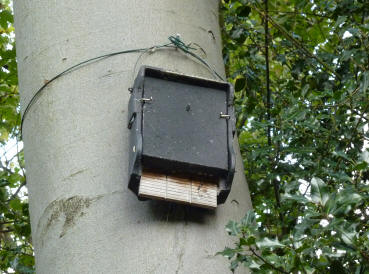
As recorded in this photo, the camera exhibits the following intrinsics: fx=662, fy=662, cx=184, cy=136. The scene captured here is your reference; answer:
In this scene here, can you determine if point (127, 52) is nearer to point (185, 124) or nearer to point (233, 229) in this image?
point (185, 124)

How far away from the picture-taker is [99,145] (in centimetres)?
172

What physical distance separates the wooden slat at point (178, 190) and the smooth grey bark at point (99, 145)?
0.04m

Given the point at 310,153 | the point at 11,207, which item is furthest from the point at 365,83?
the point at 11,207

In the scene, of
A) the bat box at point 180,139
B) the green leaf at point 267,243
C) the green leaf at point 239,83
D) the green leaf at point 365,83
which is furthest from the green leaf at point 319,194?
the green leaf at point 239,83

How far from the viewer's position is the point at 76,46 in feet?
6.33

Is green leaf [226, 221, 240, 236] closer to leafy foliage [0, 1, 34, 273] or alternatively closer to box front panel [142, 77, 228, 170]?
box front panel [142, 77, 228, 170]

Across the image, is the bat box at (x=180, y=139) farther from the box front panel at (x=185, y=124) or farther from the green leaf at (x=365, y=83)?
the green leaf at (x=365, y=83)

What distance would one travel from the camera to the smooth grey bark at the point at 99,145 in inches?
61.2

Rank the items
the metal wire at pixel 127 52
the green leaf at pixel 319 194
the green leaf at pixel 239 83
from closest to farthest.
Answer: the green leaf at pixel 319 194
the metal wire at pixel 127 52
the green leaf at pixel 239 83

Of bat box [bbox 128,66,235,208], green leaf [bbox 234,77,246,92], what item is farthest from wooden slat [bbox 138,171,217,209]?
green leaf [bbox 234,77,246,92]

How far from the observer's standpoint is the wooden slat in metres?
1.59

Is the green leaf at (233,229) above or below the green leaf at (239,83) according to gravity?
below

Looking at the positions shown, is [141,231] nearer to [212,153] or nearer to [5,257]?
[212,153]

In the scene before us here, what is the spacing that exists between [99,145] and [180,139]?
22cm
